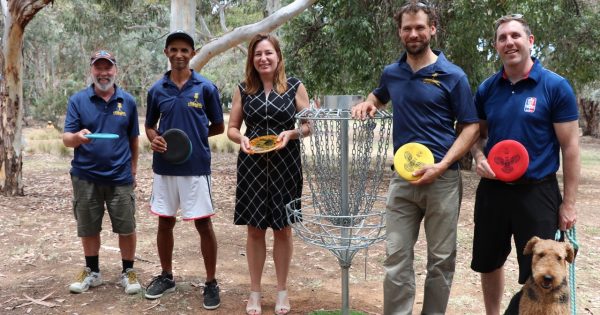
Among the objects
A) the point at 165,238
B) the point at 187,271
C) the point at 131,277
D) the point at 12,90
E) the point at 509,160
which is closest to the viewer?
the point at 509,160

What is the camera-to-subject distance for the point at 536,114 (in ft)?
8.47

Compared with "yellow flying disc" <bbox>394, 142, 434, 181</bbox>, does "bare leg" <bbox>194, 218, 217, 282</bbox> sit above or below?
below

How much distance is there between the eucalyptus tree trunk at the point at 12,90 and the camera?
7.17 metres

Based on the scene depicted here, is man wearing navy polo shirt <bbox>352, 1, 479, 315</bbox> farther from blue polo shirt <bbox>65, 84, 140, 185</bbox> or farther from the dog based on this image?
blue polo shirt <bbox>65, 84, 140, 185</bbox>

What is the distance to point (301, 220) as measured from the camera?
2.96 m

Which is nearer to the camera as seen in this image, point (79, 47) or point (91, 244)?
point (91, 244)

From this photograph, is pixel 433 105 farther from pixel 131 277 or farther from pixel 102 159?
pixel 131 277

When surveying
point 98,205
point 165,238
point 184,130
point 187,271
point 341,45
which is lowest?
point 187,271

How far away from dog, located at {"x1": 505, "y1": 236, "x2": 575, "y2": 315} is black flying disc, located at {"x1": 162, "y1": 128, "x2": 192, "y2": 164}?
2.19 metres

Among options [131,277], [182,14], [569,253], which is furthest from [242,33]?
[569,253]

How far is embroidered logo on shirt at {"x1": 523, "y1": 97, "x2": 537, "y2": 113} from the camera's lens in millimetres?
2586

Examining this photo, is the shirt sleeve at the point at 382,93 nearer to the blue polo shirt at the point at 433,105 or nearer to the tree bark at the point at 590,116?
the blue polo shirt at the point at 433,105

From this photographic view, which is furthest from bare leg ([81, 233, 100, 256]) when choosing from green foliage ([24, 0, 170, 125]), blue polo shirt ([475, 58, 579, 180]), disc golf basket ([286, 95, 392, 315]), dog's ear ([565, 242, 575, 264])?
green foliage ([24, 0, 170, 125])

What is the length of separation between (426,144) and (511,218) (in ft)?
1.96
